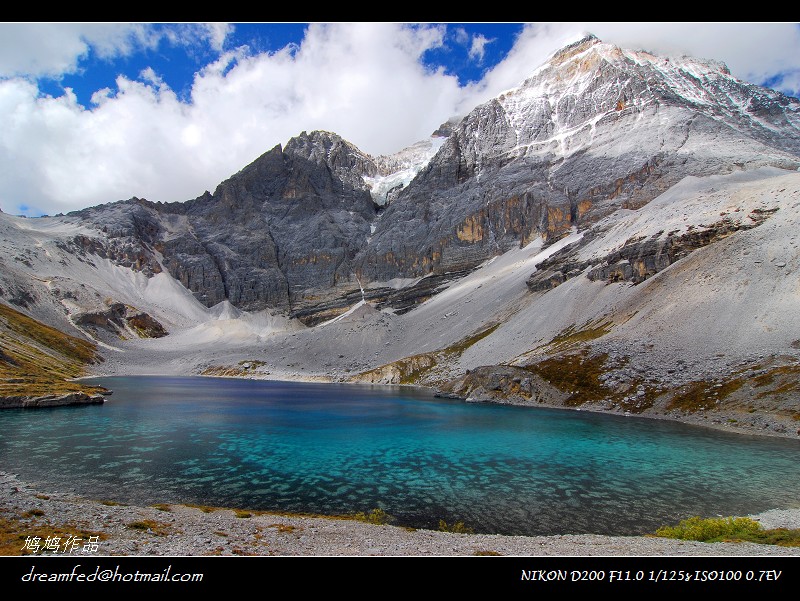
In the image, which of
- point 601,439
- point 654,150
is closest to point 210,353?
point 601,439

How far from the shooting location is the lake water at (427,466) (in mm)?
24797

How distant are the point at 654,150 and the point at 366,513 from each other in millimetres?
200661

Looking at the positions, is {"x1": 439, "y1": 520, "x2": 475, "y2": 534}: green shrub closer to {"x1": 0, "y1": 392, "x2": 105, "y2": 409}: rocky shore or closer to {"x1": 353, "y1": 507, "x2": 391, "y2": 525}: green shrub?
{"x1": 353, "y1": 507, "x2": 391, "y2": 525}: green shrub

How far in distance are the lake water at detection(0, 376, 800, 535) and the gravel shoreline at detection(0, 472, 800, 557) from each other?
3.16m

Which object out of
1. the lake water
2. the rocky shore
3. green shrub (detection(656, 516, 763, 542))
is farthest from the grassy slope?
green shrub (detection(656, 516, 763, 542))

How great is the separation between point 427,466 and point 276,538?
19.5 metres

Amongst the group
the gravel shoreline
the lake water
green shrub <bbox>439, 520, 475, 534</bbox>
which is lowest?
the lake water

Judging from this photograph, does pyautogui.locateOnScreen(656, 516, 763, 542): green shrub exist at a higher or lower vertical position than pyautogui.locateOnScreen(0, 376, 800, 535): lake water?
higher

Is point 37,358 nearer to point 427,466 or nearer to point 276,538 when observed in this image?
point 427,466

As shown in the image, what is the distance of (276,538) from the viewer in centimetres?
1664

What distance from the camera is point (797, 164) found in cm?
14712

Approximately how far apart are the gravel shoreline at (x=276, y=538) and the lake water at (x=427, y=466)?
3163 millimetres

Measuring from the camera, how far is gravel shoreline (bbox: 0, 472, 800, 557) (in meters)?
14.3
